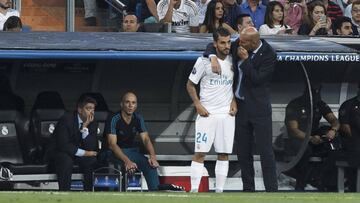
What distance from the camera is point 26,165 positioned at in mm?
13812

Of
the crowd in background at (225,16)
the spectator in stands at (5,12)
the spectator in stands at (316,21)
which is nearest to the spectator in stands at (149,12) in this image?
the crowd in background at (225,16)

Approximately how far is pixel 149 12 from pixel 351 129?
128 inches

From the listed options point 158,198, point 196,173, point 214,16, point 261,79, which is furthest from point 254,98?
point 214,16

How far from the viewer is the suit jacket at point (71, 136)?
13.8 m

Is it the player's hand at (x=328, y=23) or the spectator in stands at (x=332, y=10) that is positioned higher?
the spectator in stands at (x=332, y=10)

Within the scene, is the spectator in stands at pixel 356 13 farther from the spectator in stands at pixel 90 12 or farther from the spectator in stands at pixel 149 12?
the spectator in stands at pixel 90 12

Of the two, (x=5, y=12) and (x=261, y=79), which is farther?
(x=5, y=12)

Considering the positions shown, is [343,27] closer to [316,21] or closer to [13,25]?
[316,21]

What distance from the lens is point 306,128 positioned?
1480cm

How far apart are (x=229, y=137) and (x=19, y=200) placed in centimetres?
307

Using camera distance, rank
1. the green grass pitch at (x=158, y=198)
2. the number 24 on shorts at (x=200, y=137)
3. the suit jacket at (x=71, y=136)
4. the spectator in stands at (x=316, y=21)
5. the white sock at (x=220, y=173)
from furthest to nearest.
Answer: the spectator in stands at (x=316, y=21) → the suit jacket at (x=71, y=136) → the white sock at (x=220, y=173) → the number 24 on shorts at (x=200, y=137) → the green grass pitch at (x=158, y=198)

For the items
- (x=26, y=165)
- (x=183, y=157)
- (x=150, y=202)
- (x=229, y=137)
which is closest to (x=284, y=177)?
(x=183, y=157)

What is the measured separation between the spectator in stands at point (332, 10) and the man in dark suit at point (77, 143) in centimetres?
448

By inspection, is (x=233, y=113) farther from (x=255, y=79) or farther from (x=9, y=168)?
(x=9, y=168)
